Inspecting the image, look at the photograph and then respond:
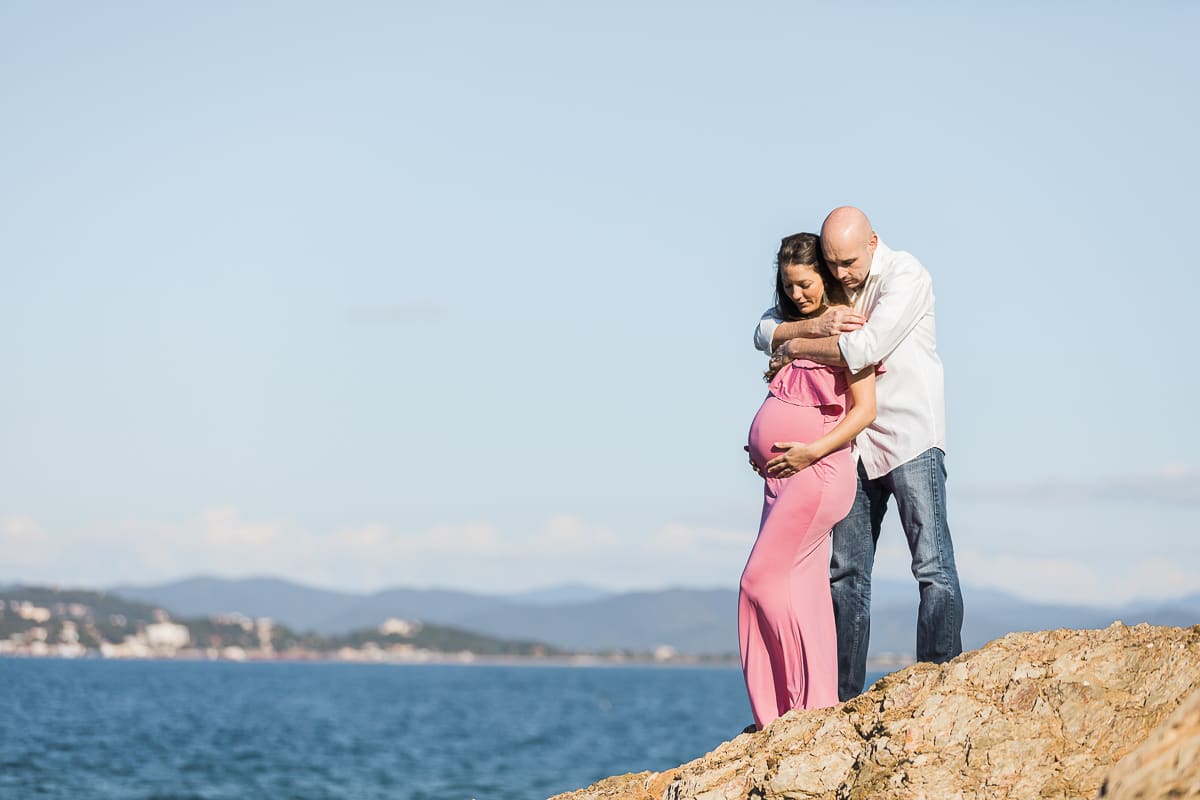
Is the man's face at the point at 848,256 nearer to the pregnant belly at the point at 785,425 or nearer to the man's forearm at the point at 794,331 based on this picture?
the man's forearm at the point at 794,331

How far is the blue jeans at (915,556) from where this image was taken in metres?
6.48

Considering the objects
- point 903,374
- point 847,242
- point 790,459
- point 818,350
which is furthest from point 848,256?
point 790,459

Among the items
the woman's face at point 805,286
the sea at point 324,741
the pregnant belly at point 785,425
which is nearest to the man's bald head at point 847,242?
the woman's face at point 805,286

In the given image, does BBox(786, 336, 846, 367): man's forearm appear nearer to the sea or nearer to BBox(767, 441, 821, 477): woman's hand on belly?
BBox(767, 441, 821, 477): woman's hand on belly

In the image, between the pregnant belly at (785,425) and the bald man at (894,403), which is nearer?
the bald man at (894,403)

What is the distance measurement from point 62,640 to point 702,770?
207 metres

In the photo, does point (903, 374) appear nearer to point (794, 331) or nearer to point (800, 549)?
point (794, 331)

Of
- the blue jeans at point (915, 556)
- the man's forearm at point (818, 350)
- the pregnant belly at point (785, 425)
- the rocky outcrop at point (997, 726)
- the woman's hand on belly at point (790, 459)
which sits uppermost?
the man's forearm at point (818, 350)

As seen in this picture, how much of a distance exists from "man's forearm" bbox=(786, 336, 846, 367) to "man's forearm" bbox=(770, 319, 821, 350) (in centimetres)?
5

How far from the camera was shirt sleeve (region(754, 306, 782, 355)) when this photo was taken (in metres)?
6.91

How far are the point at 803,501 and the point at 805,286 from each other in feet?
3.28

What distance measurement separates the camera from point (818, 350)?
21.3 ft

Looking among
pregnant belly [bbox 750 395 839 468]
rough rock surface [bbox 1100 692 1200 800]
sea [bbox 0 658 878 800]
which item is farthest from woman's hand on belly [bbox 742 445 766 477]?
sea [bbox 0 658 878 800]

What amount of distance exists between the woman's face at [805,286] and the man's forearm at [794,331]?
0.08 meters
